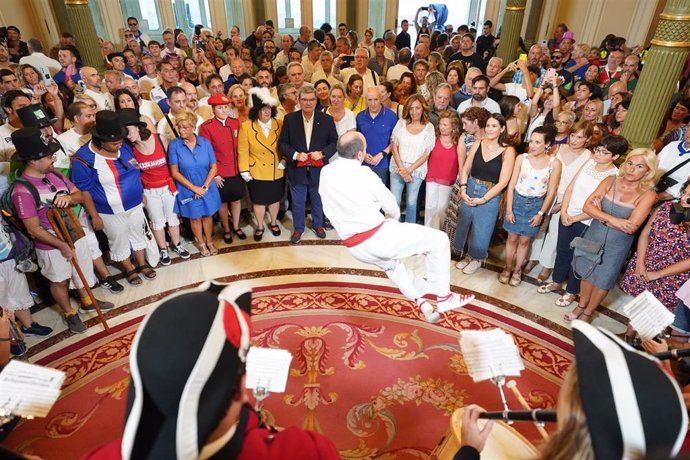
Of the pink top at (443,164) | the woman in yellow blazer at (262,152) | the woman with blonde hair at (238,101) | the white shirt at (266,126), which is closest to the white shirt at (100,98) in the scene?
the woman with blonde hair at (238,101)

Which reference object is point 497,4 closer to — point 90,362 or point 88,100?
point 88,100

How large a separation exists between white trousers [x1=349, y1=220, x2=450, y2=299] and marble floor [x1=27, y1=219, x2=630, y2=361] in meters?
0.26

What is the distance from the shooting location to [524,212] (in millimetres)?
4086

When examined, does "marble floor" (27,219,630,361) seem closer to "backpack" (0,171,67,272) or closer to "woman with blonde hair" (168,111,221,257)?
"woman with blonde hair" (168,111,221,257)

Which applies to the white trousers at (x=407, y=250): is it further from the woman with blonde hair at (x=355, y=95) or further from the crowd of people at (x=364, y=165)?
the woman with blonde hair at (x=355, y=95)

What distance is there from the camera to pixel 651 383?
118 cm

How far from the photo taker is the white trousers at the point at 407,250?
133 inches

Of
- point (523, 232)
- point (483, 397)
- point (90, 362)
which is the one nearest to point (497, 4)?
point (523, 232)

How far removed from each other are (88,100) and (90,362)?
7.69 ft

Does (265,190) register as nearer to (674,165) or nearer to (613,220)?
(613,220)

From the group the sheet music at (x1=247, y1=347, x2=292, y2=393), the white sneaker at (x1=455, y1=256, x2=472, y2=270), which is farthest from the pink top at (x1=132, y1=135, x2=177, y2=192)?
the white sneaker at (x1=455, y1=256, x2=472, y2=270)

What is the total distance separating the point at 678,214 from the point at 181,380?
348cm

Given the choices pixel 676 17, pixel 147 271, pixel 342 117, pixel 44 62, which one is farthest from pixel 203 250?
pixel 676 17

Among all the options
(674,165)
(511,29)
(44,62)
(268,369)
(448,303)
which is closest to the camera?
(268,369)
